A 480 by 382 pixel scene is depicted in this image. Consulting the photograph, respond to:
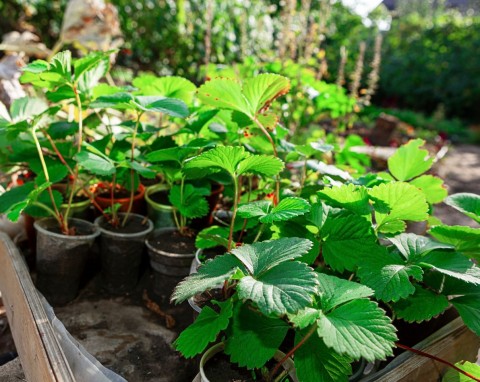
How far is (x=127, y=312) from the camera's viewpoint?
1361 mm

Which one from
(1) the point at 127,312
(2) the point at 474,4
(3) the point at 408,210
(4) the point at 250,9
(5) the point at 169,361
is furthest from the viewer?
(2) the point at 474,4

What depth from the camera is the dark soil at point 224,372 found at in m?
Result: 0.84

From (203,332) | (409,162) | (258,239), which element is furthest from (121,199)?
(409,162)

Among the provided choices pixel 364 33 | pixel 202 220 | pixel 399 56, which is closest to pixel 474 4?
pixel 399 56

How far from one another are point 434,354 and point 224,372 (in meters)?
0.48

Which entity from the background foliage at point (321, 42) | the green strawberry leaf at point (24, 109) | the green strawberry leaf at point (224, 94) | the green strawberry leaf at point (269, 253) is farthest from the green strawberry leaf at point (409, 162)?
the background foliage at point (321, 42)

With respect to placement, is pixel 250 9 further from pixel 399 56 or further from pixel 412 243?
pixel 399 56

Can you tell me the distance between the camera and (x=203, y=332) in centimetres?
78

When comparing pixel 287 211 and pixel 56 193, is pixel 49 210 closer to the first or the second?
pixel 56 193

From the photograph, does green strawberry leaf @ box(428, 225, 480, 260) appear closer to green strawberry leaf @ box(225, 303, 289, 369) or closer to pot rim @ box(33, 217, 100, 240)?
green strawberry leaf @ box(225, 303, 289, 369)

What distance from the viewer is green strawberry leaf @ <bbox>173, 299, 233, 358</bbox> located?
2.50ft

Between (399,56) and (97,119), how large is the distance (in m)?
10.2

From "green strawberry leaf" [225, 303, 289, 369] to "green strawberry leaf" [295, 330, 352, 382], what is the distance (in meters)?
0.05

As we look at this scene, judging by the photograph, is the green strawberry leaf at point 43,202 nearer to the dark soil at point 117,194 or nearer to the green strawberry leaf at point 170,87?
the dark soil at point 117,194
